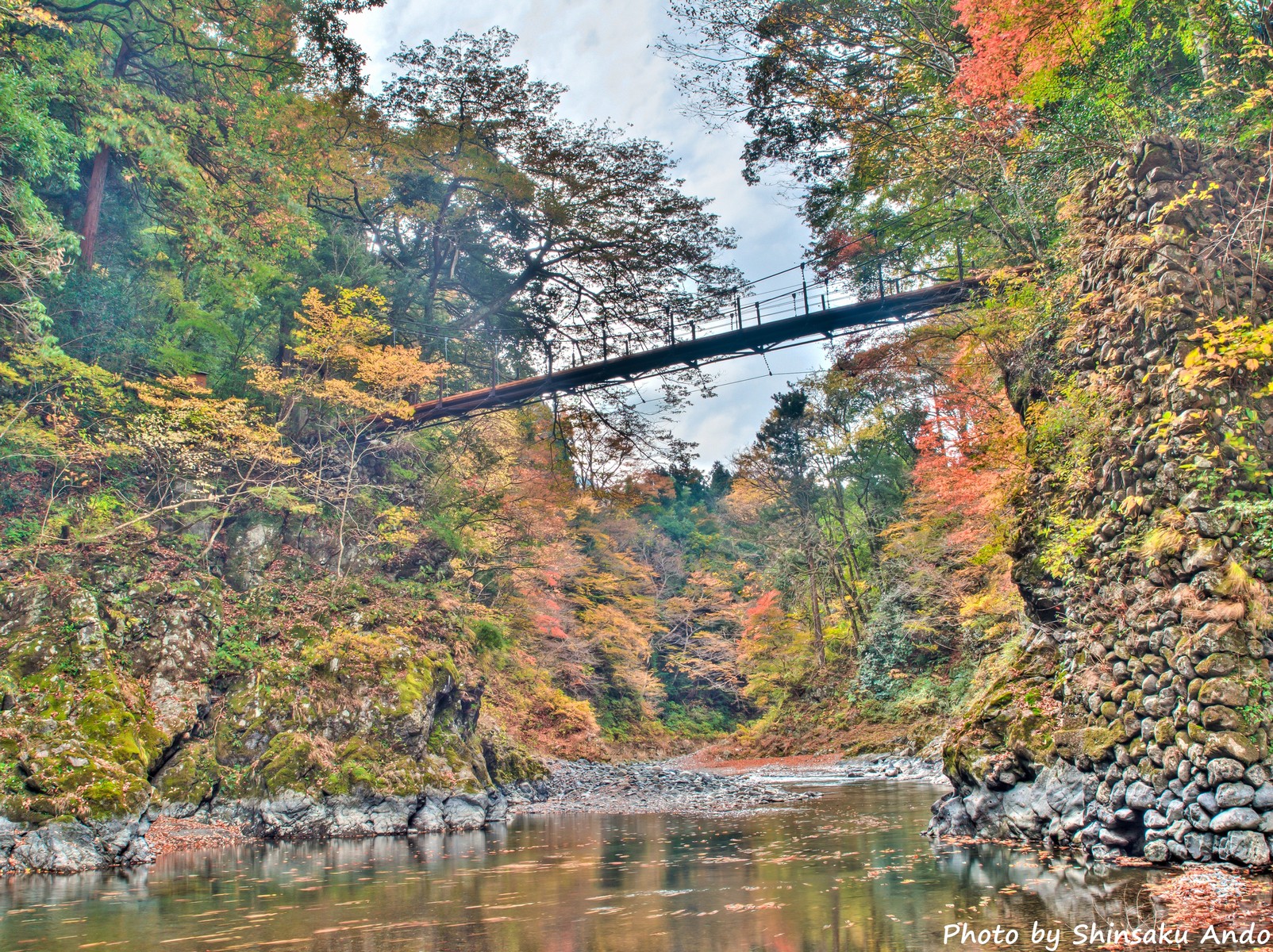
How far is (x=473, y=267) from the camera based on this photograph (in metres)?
19.9

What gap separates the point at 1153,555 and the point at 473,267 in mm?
17238

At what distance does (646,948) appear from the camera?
4609mm

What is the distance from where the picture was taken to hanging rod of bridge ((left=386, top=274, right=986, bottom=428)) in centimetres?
1277

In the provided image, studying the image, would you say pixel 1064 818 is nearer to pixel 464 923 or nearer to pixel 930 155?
pixel 464 923

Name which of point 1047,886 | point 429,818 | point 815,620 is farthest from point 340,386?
point 815,620

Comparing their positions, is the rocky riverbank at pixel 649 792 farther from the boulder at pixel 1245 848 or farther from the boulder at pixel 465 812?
the boulder at pixel 1245 848

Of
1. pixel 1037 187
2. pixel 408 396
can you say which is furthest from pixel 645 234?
pixel 1037 187

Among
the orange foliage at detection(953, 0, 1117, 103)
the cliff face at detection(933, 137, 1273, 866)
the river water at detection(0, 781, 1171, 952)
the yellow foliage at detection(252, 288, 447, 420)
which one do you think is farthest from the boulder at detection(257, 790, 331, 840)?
the orange foliage at detection(953, 0, 1117, 103)

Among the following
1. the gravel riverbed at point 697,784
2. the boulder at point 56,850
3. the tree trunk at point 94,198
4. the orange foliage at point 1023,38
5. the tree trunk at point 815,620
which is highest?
the tree trunk at point 94,198

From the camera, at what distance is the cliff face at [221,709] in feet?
27.4

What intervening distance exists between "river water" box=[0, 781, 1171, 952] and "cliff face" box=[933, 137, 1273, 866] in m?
0.67

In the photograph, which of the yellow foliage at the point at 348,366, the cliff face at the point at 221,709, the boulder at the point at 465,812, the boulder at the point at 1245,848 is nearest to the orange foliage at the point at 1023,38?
the boulder at the point at 1245,848

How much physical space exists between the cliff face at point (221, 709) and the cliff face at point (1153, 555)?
819 cm

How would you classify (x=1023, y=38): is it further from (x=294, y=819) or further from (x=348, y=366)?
(x=294, y=819)
